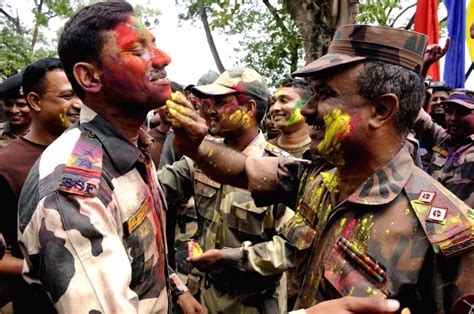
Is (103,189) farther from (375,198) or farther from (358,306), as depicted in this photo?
(375,198)

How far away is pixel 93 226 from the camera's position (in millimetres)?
1719

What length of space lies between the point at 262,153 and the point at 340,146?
1.86 m

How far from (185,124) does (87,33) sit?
64 cm

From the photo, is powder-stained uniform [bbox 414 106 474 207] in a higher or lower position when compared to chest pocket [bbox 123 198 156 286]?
lower

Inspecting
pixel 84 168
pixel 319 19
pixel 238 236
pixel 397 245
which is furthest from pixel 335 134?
pixel 319 19

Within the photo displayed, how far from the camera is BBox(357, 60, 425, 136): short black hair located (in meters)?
2.19

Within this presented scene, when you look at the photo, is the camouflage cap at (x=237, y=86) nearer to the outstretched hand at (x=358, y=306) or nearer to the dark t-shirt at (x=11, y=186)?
the dark t-shirt at (x=11, y=186)

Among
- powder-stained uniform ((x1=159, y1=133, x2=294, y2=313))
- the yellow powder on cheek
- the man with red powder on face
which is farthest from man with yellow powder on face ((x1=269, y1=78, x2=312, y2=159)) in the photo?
the man with red powder on face

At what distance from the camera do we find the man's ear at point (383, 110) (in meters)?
2.18

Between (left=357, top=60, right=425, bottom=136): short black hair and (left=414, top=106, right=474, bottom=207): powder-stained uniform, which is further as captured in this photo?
(left=414, top=106, right=474, bottom=207): powder-stained uniform

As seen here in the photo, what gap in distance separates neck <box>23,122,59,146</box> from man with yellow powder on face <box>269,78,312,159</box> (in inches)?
113

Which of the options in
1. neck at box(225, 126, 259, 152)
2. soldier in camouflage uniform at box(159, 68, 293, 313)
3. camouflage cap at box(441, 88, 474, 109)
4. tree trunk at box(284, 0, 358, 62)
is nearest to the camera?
soldier in camouflage uniform at box(159, 68, 293, 313)

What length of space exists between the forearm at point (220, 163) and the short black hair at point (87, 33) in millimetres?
838

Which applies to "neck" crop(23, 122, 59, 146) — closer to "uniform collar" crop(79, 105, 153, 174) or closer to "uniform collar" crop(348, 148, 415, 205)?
"uniform collar" crop(79, 105, 153, 174)
